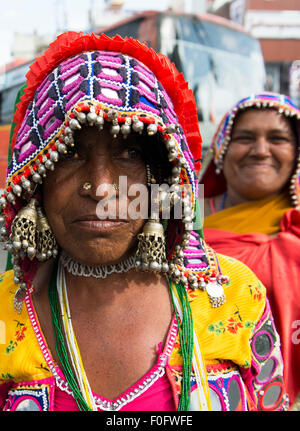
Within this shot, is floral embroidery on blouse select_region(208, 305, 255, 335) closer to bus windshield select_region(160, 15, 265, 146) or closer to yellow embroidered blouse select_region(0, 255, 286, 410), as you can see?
yellow embroidered blouse select_region(0, 255, 286, 410)

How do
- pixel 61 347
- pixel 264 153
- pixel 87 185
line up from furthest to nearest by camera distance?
pixel 264 153, pixel 61 347, pixel 87 185

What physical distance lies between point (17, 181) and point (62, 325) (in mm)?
477

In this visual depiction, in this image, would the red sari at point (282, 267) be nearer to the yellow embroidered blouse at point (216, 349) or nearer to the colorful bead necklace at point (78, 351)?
the yellow embroidered blouse at point (216, 349)

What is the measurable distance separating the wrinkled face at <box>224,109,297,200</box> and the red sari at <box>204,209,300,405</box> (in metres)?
0.25

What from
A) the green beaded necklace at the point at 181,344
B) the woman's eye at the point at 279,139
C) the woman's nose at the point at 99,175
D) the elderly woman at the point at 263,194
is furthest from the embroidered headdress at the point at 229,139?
the woman's nose at the point at 99,175

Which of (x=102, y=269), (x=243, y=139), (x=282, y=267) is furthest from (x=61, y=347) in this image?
(x=243, y=139)

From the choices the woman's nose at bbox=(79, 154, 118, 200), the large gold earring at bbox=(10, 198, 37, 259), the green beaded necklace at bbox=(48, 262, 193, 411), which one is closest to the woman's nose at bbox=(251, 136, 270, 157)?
the green beaded necklace at bbox=(48, 262, 193, 411)

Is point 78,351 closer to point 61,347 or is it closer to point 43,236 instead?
point 61,347

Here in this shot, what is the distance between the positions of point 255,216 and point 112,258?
1.54m

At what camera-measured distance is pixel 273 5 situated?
60.2 feet

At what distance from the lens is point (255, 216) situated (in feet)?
8.70

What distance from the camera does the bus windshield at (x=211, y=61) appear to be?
6.66 metres

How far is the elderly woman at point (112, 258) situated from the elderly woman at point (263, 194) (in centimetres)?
78

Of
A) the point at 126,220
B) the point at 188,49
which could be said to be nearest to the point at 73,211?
the point at 126,220
